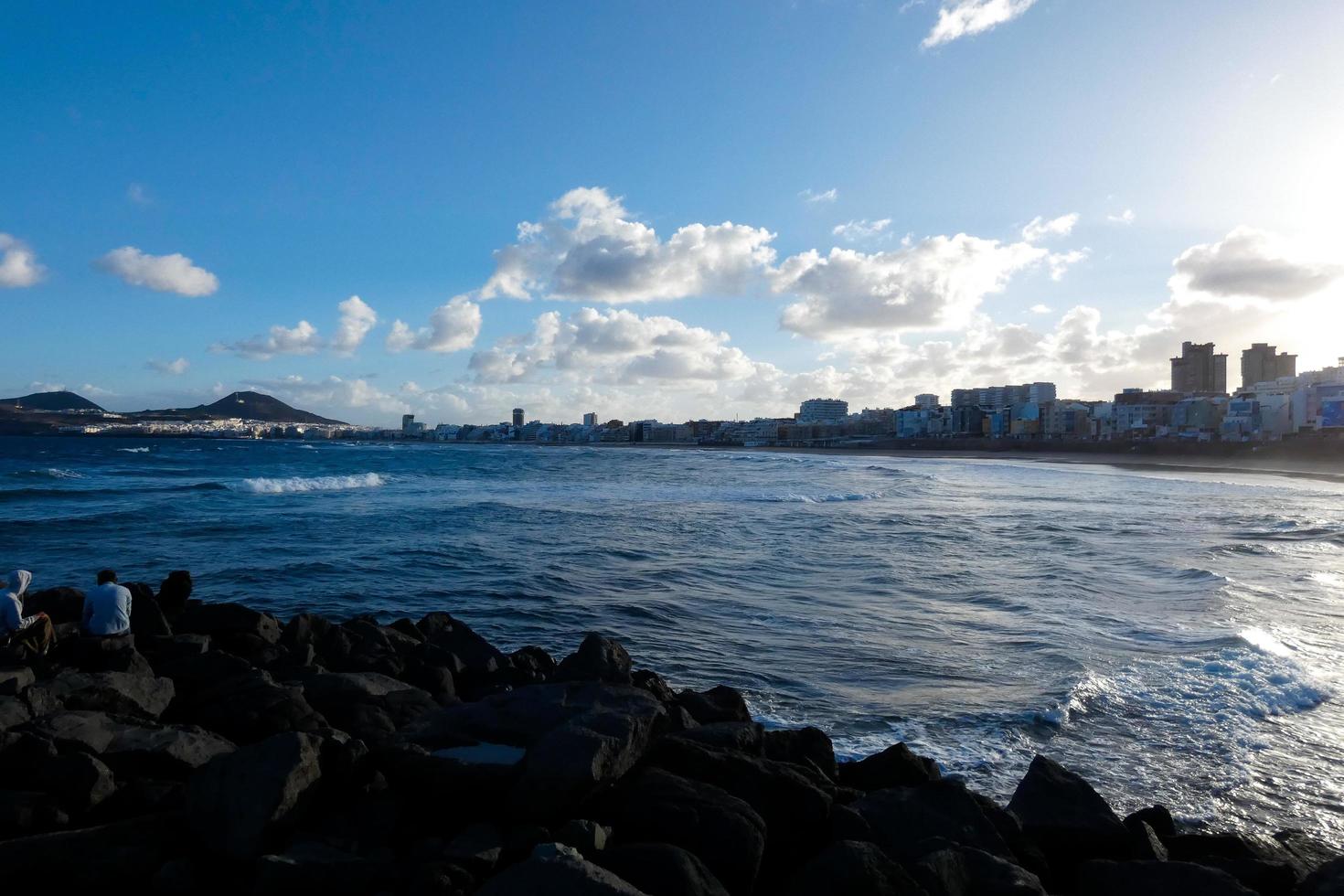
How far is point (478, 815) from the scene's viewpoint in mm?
4102

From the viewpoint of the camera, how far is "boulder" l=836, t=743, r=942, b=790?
16.8ft

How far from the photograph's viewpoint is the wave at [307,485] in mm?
33156

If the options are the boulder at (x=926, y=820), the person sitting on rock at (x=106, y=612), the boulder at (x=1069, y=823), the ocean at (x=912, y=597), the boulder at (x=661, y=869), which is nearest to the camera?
the boulder at (x=661, y=869)

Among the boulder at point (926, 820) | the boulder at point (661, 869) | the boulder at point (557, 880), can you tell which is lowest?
the boulder at point (926, 820)

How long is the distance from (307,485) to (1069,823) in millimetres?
36811

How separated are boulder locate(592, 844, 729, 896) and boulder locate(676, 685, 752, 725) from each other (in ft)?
8.47

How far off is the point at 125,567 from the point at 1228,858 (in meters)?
16.7

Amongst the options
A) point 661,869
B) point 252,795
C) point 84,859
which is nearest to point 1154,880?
point 661,869

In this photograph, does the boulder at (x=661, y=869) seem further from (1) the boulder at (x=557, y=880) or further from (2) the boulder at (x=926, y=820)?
(2) the boulder at (x=926, y=820)

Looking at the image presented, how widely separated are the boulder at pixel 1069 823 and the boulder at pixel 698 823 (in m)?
1.72

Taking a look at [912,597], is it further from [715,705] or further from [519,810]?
[519,810]

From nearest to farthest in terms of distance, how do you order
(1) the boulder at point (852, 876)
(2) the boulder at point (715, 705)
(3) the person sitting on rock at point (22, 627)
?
(1) the boulder at point (852, 876) → (2) the boulder at point (715, 705) → (3) the person sitting on rock at point (22, 627)

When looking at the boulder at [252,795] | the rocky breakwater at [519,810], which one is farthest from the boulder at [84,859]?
the boulder at [252,795]

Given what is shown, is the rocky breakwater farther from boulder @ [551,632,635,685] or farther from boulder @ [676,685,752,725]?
boulder @ [551,632,635,685]
